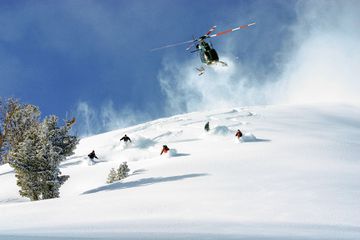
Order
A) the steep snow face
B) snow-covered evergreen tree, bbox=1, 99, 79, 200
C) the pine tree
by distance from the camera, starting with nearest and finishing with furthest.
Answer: the steep snow face < snow-covered evergreen tree, bbox=1, 99, 79, 200 < the pine tree

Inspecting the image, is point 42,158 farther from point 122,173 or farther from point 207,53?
point 207,53

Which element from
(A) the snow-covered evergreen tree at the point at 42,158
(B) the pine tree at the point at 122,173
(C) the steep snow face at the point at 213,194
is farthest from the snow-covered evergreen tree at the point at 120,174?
(A) the snow-covered evergreen tree at the point at 42,158

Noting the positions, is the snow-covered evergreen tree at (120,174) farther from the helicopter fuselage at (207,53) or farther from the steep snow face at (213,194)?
the helicopter fuselage at (207,53)

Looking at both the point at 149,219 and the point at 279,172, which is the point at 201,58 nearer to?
the point at 279,172

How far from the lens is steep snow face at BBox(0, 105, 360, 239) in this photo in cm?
880

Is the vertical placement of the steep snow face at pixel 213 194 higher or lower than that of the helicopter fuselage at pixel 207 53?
lower

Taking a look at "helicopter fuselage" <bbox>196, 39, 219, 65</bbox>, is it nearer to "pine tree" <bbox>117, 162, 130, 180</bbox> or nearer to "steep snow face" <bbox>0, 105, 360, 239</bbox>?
"steep snow face" <bbox>0, 105, 360, 239</bbox>

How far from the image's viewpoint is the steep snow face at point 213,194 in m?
8.80

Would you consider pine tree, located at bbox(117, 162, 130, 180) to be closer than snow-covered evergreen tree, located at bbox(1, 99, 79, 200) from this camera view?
No

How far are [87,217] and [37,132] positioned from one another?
548 inches

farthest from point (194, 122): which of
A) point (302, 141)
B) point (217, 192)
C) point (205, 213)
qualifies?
point (205, 213)

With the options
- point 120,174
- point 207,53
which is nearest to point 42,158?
point 120,174

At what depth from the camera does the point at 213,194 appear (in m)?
14.2

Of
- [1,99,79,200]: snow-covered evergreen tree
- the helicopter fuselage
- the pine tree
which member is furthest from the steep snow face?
the helicopter fuselage
